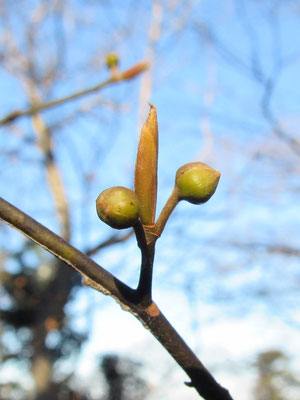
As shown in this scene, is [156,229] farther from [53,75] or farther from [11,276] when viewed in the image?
[53,75]

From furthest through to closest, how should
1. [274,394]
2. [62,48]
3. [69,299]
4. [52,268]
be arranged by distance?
[274,394] → [62,48] → [52,268] → [69,299]

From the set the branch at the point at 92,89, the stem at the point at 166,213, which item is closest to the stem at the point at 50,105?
the branch at the point at 92,89

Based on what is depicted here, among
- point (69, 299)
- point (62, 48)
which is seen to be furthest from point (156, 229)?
point (62, 48)

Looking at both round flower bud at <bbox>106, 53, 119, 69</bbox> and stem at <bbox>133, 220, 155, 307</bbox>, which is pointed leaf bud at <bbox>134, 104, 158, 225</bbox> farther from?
round flower bud at <bbox>106, 53, 119, 69</bbox>

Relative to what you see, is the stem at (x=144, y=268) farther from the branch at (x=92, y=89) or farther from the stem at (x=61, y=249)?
the branch at (x=92, y=89)

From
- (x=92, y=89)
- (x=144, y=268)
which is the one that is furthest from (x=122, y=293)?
(x=92, y=89)

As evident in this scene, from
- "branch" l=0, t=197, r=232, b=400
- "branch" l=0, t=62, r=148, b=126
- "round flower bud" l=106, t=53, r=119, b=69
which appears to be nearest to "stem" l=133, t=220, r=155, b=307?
"branch" l=0, t=197, r=232, b=400
